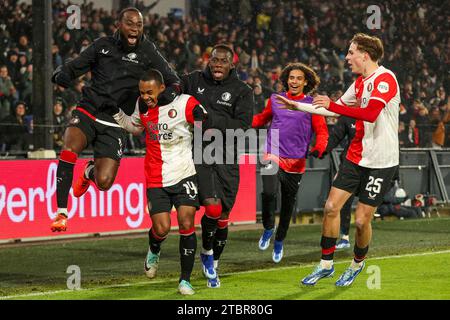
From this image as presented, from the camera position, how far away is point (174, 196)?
9797mm

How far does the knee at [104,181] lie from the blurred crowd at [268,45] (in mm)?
5845

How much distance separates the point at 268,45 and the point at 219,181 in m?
15.2

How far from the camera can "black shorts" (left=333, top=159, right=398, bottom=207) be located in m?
9.96

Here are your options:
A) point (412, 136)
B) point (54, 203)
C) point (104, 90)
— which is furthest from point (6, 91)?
point (412, 136)

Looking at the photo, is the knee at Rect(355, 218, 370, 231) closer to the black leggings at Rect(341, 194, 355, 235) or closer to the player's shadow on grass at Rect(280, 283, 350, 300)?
the player's shadow on grass at Rect(280, 283, 350, 300)

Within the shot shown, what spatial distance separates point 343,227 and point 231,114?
13.2 ft

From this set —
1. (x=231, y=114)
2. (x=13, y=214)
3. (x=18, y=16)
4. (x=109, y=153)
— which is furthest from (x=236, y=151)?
(x=18, y=16)

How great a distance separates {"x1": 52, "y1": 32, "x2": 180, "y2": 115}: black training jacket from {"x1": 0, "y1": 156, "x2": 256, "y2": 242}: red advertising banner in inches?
172

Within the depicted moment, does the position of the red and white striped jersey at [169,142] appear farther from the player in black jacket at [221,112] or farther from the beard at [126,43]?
the beard at [126,43]

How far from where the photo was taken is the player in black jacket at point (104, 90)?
35.2ft

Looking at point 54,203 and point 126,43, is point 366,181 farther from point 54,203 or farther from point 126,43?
point 54,203

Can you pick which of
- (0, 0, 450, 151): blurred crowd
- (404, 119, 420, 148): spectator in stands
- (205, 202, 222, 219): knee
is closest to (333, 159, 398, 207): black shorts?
(205, 202, 222, 219): knee

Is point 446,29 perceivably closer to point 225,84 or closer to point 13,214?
point 13,214

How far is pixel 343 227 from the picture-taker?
14531 millimetres
